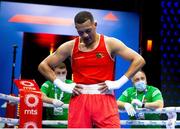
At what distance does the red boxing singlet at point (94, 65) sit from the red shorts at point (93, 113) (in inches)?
5.8

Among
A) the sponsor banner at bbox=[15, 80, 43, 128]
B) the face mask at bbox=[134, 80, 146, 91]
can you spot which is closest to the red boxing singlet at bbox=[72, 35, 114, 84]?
the sponsor banner at bbox=[15, 80, 43, 128]

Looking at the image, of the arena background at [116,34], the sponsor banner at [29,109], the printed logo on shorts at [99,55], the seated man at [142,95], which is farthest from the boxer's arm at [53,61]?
the arena background at [116,34]

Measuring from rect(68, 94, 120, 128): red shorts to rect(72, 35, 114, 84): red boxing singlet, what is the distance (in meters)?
0.15

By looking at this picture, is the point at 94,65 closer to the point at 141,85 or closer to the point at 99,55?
the point at 99,55

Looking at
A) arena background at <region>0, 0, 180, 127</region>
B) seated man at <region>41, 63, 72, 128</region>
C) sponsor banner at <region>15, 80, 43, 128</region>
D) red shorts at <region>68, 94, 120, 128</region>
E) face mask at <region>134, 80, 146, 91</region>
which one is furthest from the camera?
arena background at <region>0, 0, 180, 127</region>

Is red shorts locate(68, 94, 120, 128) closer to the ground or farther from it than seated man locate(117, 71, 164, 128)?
closer to the ground

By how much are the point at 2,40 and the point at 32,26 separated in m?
0.58

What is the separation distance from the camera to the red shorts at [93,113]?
3.75 meters

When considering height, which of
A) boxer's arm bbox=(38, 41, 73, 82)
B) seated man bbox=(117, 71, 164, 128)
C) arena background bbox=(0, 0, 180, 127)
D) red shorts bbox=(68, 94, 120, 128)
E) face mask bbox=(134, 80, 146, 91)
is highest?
arena background bbox=(0, 0, 180, 127)

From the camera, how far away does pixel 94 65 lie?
3.81 metres

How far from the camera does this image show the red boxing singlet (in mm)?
3809

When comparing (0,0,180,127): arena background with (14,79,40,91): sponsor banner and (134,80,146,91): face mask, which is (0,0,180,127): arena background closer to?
(134,80,146,91): face mask

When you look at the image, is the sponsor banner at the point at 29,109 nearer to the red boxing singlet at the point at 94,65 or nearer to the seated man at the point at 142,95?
the red boxing singlet at the point at 94,65

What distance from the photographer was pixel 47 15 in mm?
7816
